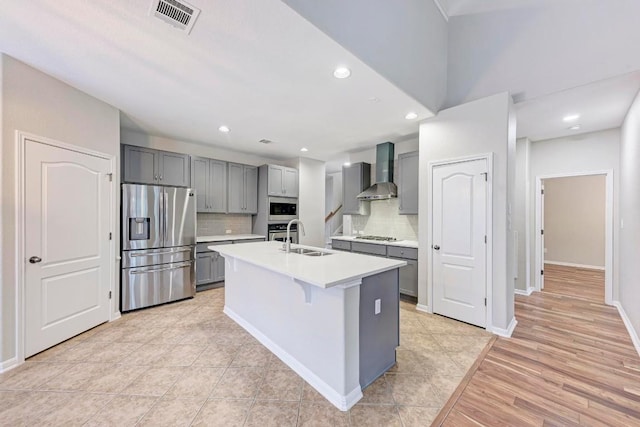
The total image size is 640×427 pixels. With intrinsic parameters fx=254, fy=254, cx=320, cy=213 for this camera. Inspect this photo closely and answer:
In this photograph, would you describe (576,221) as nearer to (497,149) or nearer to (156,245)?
(497,149)

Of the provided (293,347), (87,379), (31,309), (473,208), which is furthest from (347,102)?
(31,309)

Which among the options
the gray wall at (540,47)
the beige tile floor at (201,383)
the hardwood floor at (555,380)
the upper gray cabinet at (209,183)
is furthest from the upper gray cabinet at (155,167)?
the hardwood floor at (555,380)

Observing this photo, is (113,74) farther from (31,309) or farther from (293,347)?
(293,347)

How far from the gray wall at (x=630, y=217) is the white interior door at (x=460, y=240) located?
1452mm

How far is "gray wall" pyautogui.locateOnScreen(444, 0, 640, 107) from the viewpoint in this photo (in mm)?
2445

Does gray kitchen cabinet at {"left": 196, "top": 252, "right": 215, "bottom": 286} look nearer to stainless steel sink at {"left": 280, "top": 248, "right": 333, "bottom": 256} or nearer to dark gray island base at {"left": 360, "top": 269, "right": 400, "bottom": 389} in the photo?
stainless steel sink at {"left": 280, "top": 248, "right": 333, "bottom": 256}

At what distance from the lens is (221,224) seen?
523 centimetres

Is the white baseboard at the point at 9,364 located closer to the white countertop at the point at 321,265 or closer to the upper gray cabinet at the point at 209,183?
the white countertop at the point at 321,265

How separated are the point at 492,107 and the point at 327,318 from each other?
2.96 m

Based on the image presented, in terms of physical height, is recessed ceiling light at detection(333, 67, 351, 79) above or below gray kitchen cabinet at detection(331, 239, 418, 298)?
above

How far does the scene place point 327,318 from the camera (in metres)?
1.90

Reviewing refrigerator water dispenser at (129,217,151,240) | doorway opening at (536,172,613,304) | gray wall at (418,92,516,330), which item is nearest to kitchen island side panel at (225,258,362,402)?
refrigerator water dispenser at (129,217,151,240)

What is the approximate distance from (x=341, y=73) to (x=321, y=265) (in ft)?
5.76

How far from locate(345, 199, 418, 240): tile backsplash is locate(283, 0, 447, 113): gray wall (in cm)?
204
